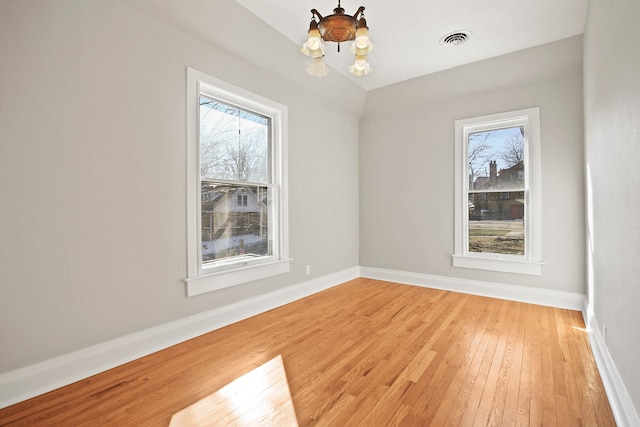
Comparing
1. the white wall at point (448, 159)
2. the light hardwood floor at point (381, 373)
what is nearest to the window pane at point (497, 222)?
the white wall at point (448, 159)

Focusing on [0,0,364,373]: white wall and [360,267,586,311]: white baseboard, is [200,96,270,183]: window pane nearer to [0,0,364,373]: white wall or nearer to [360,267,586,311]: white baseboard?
[0,0,364,373]: white wall

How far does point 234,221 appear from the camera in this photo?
321 cm

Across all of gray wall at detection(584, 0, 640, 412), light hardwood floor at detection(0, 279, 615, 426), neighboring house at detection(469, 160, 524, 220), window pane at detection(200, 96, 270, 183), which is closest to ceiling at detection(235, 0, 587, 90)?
gray wall at detection(584, 0, 640, 412)

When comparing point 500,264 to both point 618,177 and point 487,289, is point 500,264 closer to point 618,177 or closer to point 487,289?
point 487,289

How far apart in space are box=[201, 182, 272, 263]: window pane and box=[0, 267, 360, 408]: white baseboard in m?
0.54

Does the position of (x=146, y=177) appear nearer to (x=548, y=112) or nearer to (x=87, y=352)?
(x=87, y=352)

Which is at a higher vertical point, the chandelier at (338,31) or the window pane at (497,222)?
the chandelier at (338,31)

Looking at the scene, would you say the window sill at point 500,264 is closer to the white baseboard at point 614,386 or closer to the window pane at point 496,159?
the window pane at point 496,159

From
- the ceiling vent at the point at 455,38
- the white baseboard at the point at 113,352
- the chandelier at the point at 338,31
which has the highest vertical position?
the ceiling vent at the point at 455,38

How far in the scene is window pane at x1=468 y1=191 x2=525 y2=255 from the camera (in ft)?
12.6

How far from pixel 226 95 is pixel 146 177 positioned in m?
1.19

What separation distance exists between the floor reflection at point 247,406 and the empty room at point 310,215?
2cm

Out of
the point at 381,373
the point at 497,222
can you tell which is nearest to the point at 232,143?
the point at 381,373

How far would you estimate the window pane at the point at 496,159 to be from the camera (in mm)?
3830
